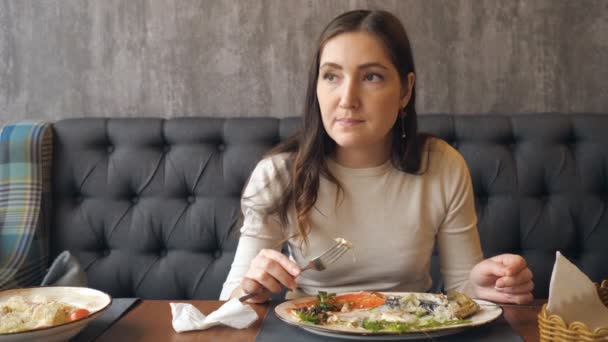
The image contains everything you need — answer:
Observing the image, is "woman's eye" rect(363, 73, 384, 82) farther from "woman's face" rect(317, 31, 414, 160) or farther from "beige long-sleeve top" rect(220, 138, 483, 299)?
"beige long-sleeve top" rect(220, 138, 483, 299)

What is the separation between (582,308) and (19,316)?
2.67ft

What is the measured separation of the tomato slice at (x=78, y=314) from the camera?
94 centimetres

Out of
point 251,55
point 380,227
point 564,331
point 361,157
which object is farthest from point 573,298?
point 251,55

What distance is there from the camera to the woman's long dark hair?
55.5 inches

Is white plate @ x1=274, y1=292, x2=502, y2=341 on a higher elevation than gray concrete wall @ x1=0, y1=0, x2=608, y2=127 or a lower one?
lower

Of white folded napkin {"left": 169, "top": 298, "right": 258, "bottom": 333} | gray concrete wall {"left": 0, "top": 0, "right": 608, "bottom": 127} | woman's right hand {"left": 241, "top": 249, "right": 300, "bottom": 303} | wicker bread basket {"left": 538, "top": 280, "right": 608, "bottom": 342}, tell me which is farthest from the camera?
gray concrete wall {"left": 0, "top": 0, "right": 608, "bottom": 127}

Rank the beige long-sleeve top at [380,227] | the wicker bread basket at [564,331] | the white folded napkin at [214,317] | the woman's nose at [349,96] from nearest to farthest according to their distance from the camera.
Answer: the wicker bread basket at [564,331] < the white folded napkin at [214,317] < the woman's nose at [349,96] < the beige long-sleeve top at [380,227]

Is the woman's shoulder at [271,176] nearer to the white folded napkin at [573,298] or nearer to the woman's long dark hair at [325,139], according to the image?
the woman's long dark hair at [325,139]

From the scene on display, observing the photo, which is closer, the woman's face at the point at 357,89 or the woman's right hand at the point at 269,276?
the woman's right hand at the point at 269,276

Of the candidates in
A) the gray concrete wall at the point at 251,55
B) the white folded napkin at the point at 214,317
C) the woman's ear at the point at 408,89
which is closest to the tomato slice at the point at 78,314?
the white folded napkin at the point at 214,317

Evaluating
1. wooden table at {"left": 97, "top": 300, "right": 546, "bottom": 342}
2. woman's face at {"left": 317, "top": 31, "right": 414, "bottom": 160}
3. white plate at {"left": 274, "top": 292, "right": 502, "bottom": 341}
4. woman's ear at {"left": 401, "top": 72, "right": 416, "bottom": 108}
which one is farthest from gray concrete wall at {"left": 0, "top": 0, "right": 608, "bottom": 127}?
white plate at {"left": 274, "top": 292, "right": 502, "bottom": 341}

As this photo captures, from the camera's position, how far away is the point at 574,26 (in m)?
2.05

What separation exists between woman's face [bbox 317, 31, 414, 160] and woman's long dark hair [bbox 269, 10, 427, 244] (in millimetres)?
28

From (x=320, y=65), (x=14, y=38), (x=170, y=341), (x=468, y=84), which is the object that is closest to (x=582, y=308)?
(x=170, y=341)
